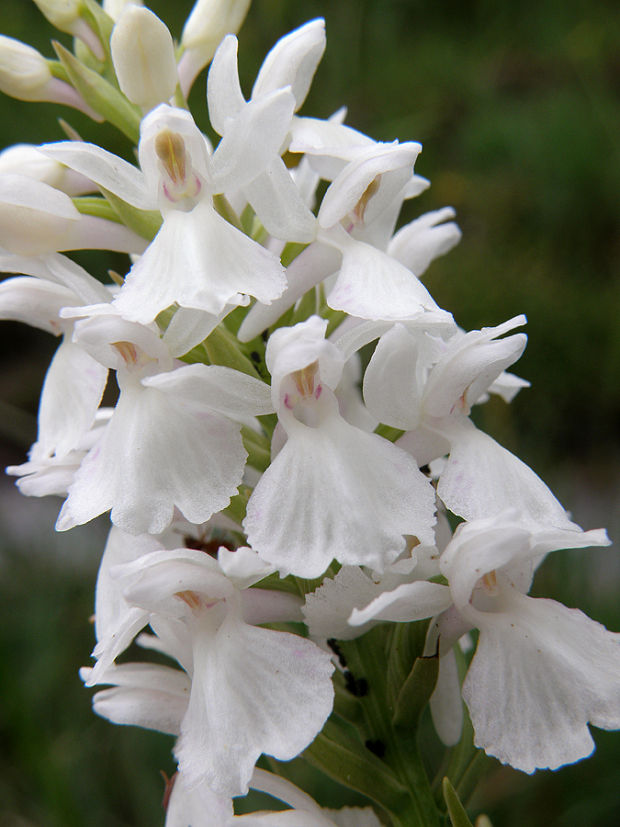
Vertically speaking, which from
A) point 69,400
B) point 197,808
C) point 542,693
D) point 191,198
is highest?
point 191,198

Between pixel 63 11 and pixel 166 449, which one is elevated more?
pixel 63 11

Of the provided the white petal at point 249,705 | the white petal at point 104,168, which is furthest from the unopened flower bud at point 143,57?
the white petal at point 249,705

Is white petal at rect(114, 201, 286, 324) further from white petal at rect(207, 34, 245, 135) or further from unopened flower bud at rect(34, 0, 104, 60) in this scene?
unopened flower bud at rect(34, 0, 104, 60)

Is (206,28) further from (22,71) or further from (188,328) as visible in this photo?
(188,328)

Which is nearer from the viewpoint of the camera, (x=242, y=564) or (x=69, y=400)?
(x=242, y=564)

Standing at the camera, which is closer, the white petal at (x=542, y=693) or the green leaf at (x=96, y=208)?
the white petal at (x=542, y=693)

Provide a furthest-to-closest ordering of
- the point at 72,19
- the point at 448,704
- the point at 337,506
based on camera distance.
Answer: the point at 72,19 < the point at 448,704 < the point at 337,506

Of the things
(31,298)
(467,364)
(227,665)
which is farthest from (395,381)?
(31,298)

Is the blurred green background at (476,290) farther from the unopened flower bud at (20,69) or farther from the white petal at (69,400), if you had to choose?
the unopened flower bud at (20,69)
